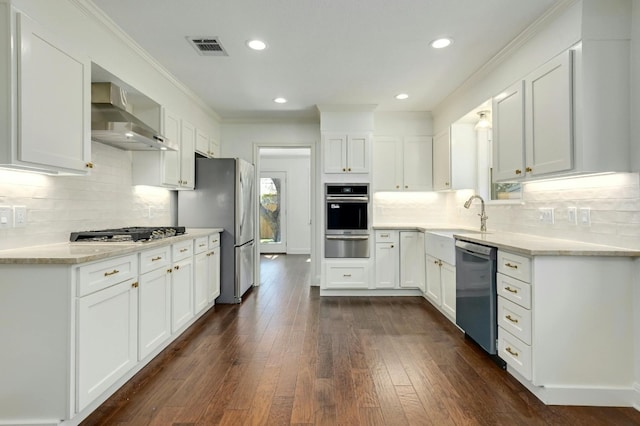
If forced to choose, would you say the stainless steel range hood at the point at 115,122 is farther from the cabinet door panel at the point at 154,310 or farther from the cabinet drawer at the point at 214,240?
the cabinet drawer at the point at 214,240

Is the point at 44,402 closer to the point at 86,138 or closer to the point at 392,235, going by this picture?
the point at 86,138

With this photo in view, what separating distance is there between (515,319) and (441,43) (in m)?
2.20

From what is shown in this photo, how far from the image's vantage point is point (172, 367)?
259 centimetres

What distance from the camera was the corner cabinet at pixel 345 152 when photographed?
4676 millimetres

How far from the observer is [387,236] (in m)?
4.60

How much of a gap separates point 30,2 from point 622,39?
136 inches

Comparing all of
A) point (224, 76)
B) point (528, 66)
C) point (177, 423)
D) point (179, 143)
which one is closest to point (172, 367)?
point (177, 423)

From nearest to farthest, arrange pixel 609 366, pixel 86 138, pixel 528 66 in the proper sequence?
pixel 609 366 → pixel 86 138 → pixel 528 66

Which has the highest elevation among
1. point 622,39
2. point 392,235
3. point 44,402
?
point 622,39

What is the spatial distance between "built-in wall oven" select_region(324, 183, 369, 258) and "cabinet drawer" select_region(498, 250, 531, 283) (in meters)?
2.22

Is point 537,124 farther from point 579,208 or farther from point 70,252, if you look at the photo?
point 70,252

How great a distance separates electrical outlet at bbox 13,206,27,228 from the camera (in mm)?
2117

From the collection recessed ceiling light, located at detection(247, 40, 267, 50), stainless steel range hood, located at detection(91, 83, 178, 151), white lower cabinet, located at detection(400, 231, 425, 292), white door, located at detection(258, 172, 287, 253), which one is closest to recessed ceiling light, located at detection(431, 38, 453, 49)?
recessed ceiling light, located at detection(247, 40, 267, 50)

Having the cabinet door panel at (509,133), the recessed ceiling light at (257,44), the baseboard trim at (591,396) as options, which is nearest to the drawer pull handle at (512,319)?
the baseboard trim at (591,396)
